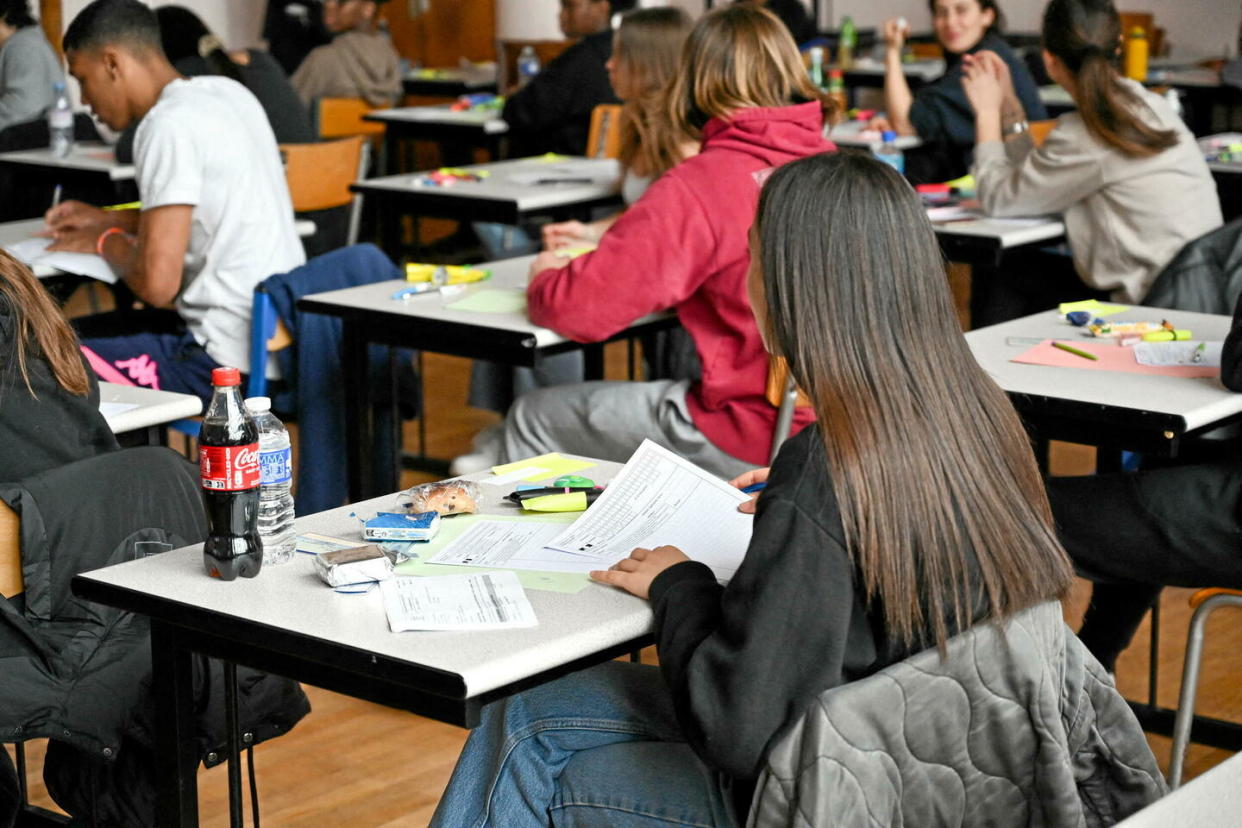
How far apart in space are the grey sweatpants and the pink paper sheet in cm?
59

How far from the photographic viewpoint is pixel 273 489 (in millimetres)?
1927

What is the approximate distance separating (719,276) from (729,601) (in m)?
1.65

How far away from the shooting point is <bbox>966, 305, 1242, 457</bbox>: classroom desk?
252cm

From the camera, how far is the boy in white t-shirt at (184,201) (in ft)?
12.1

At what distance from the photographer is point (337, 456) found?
12.6 ft

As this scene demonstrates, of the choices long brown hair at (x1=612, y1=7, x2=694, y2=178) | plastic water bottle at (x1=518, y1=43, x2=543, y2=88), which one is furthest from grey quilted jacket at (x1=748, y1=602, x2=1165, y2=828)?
plastic water bottle at (x1=518, y1=43, x2=543, y2=88)

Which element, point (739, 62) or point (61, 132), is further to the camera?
point (61, 132)

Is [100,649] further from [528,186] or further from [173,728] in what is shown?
[528,186]

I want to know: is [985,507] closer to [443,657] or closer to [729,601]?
[729,601]

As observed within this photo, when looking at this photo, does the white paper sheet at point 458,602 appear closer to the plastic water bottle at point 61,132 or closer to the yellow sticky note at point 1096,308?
the yellow sticky note at point 1096,308

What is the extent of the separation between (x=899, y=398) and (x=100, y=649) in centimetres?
108

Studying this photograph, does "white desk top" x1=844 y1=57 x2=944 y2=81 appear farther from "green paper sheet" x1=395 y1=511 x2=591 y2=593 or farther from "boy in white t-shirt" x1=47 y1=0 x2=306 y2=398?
"green paper sheet" x1=395 y1=511 x2=591 y2=593

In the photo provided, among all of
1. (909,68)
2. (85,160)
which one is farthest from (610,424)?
(909,68)

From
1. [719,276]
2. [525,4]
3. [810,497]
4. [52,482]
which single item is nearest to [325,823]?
[52,482]
